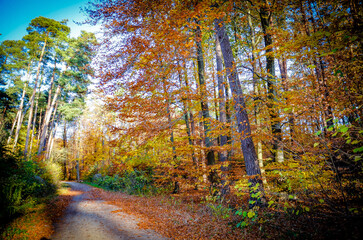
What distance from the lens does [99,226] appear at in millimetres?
5199

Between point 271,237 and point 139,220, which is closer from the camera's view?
point 271,237

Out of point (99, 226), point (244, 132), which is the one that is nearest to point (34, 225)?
point (99, 226)

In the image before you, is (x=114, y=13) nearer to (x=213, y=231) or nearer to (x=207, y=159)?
(x=207, y=159)

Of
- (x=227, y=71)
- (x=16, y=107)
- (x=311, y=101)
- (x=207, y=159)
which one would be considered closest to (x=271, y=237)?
→ (x=311, y=101)

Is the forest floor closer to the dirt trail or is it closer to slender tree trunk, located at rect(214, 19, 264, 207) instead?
the dirt trail

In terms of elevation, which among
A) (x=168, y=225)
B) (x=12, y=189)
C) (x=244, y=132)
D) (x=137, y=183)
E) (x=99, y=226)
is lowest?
(x=137, y=183)

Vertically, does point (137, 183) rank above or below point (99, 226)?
below

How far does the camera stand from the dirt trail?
4510 mm

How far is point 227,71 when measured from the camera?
5.53 m

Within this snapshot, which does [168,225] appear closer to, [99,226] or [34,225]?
[99,226]

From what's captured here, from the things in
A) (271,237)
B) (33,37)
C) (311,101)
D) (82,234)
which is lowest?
(82,234)

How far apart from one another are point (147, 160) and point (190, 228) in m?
6.69

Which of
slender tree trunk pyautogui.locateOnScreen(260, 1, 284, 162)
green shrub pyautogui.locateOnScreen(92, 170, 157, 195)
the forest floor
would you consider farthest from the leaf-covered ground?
slender tree trunk pyautogui.locateOnScreen(260, 1, 284, 162)

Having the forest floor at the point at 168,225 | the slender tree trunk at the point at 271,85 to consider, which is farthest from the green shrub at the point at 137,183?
the slender tree trunk at the point at 271,85
